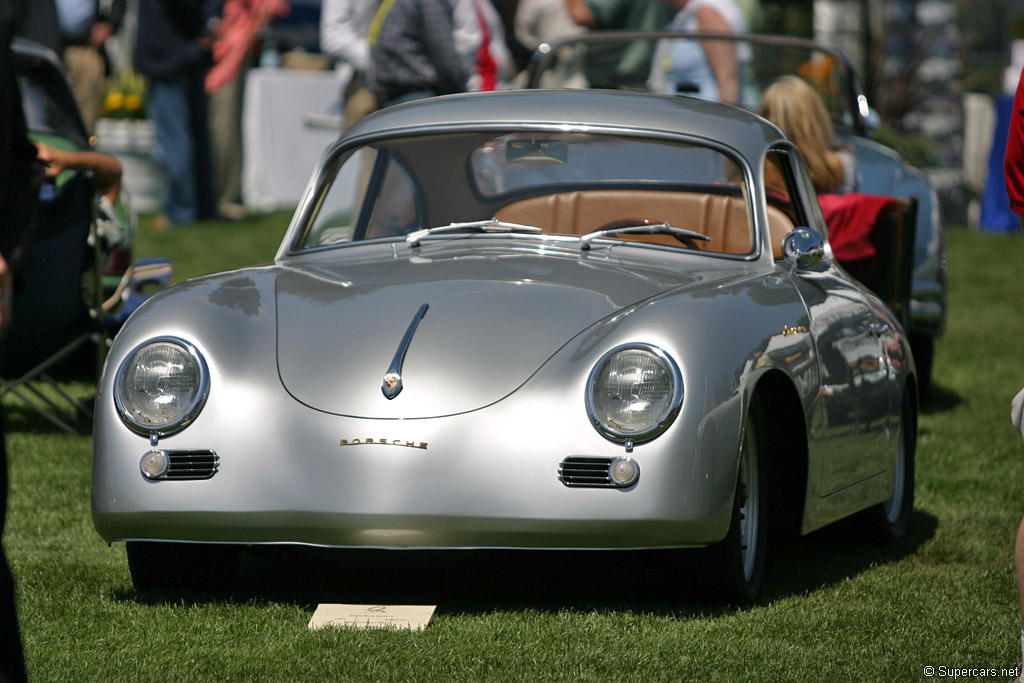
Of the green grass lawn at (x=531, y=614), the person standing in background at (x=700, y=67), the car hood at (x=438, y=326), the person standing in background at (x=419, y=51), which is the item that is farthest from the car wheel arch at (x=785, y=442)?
the person standing in background at (x=419, y=51)

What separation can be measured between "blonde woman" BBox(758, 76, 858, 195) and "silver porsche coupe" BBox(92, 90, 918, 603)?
2.11m

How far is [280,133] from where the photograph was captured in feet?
53.8

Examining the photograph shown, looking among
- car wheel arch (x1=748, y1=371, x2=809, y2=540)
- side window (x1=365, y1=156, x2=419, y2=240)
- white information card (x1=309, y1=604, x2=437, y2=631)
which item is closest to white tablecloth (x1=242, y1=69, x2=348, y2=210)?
side window (x1=365, y1=156, x2=419, y2=240)

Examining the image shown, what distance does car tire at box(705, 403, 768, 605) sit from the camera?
4.23 m

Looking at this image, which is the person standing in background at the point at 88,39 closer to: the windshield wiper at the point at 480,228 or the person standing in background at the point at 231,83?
the person standing in background at the point at 231,83

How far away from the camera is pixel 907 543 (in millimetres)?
5434

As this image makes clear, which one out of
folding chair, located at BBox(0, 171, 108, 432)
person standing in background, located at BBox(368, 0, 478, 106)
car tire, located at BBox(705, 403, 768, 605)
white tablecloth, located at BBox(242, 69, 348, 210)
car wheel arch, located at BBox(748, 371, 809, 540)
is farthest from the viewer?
white tablecloth, located at BBox(242, 69, 348, 210)

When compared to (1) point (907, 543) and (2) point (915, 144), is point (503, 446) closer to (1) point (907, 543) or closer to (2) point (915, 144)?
(1) point (907, 543)

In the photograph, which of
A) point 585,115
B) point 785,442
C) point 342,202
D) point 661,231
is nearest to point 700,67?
point 585,115

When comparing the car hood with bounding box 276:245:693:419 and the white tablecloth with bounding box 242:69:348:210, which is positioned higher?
the car hood with bounding box 276:245:693:419

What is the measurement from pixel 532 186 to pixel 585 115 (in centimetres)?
29

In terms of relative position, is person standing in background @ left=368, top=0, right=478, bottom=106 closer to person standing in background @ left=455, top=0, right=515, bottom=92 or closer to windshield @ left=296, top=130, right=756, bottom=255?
person standing in background @ left=455, top=0, right=515, bottom=92

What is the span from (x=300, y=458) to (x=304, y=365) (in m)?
0.26

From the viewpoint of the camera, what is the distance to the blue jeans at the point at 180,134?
13930 millimetres
